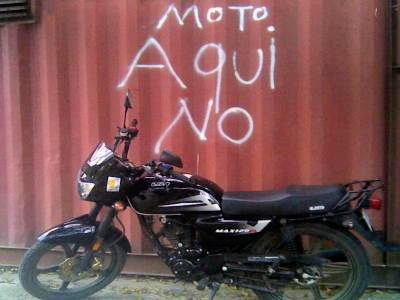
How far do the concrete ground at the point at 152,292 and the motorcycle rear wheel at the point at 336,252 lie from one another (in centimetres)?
39

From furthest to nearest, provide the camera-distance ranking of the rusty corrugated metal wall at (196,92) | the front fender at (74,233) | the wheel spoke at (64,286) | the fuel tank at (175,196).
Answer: the rusty corrugated metal wall at (196,92) → the wheel spoke at (64,286) → the front fender at (74,233) → the fuel tank at (175,196)

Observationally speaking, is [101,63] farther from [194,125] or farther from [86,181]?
[86,181]

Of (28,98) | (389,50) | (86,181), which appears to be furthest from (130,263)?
(389,50)

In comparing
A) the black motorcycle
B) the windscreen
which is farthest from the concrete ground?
the windscreen

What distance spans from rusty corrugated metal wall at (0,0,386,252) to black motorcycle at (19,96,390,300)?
65cm

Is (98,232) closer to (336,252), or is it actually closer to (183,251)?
(183,251)

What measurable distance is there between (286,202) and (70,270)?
1.79 meters

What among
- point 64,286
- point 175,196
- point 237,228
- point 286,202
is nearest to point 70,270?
point 64,286

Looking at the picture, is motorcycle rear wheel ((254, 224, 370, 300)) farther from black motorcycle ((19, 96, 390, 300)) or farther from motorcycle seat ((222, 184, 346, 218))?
motorcycle seat ((222, 184, 346, 218))

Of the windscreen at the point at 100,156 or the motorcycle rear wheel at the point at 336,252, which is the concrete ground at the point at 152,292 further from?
the windscreen at the point at 100,156

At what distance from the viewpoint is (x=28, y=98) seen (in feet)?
17.1

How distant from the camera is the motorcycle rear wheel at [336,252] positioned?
12.9ft

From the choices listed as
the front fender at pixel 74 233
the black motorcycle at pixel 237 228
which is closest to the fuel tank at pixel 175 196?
the black motorcycle at pixel 237 228

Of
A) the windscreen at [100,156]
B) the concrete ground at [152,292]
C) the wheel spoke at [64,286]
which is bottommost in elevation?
the concrete ground at [152,292]
